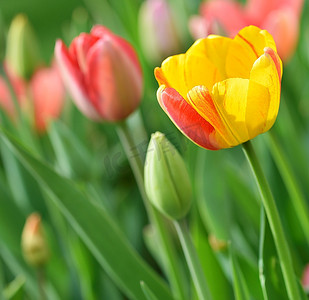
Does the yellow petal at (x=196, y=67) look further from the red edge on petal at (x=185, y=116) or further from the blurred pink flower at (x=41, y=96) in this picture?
the blurred pink flower at (x=41, y=96)

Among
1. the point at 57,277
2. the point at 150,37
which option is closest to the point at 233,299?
the point at 57,277

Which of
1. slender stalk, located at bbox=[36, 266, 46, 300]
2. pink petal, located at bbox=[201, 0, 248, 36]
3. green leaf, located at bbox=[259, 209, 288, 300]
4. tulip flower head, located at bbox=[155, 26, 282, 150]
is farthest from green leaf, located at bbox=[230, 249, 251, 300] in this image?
pink petal, located at bbox=[201, 0, 248, 36]

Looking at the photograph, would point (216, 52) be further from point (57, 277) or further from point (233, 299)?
point (57, 277)

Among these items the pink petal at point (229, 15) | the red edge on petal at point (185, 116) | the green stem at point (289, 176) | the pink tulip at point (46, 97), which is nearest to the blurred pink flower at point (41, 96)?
the pink tulip at point (46, 97)

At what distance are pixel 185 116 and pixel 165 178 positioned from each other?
9 cm

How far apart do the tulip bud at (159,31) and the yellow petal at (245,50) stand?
420mm

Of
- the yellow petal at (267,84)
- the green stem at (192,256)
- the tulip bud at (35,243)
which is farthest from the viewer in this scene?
the tulip bud at (35,243)

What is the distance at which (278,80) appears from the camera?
387 mm

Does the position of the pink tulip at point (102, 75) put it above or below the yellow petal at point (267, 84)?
above

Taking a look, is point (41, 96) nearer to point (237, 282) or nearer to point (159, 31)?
point (159, 31)

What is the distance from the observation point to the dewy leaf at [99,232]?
0.53 m

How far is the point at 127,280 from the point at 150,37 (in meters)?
0.42

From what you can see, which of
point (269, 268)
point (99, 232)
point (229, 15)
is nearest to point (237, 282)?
point (269, 268)

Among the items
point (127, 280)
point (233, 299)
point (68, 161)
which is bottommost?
point (233, 299)
